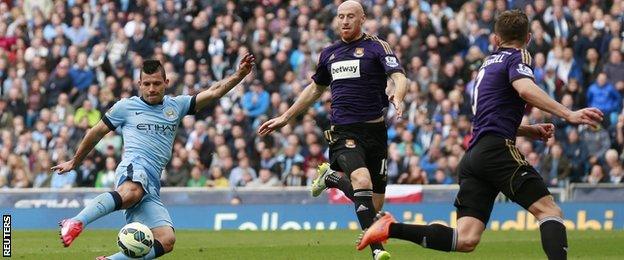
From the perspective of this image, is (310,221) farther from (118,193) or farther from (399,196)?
(118,193)

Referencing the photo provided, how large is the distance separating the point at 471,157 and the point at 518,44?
3.26 ft

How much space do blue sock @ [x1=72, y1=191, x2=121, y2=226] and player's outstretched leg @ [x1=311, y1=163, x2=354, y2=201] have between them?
115 inches

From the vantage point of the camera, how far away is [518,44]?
12.0 meters

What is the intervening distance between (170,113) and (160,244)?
139 centimetres

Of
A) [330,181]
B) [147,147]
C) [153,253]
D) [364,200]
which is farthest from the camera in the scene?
[330,181]

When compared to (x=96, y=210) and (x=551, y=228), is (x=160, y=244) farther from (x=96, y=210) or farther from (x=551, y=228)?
(x=551, y=228)

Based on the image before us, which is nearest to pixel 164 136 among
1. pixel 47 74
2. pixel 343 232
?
pixel 343 232

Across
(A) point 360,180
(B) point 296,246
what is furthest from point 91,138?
(B) point 296,246

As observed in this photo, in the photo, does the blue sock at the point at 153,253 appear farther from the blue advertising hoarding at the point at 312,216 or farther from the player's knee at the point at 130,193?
the blue advertising hoarding at the point at 312,216

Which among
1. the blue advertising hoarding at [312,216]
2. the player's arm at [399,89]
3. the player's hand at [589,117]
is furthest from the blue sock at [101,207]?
the blue advertising hoarding at [312,216]

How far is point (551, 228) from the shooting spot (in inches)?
459

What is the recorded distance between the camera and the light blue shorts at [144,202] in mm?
13523

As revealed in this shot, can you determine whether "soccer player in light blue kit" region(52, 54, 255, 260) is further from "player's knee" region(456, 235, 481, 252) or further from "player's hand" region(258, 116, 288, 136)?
"player's knee" region(456, 235, 481, 252)

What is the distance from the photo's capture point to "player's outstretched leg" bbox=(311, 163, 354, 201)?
15.5 meters
